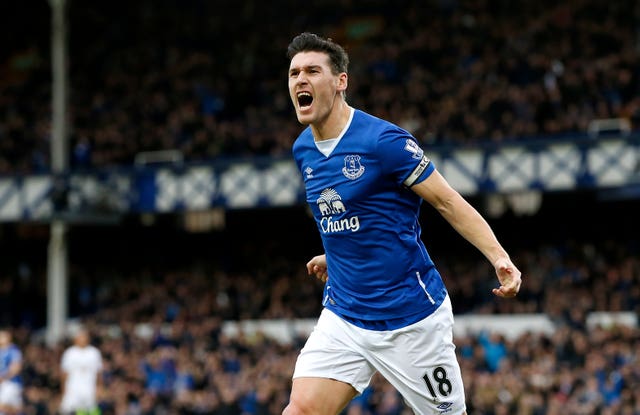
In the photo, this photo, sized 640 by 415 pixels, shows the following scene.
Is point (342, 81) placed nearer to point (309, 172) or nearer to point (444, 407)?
point (309, 172)

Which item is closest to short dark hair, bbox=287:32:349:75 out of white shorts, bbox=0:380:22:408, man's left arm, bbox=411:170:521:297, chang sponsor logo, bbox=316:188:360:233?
chang sponsor logo, bbox=316:188:360:233

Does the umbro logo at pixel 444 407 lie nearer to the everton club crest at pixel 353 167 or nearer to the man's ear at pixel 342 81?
the everton club crest at pixel 353 167

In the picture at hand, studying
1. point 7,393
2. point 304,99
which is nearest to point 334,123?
point 304,99

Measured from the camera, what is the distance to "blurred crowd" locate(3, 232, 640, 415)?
627 inches

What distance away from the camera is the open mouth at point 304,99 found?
5.42m

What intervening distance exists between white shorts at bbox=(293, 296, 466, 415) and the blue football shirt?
6 centimetres

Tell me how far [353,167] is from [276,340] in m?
16.1

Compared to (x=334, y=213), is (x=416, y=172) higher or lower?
higher

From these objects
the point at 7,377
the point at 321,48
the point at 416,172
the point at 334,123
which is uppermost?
the point at 321,48

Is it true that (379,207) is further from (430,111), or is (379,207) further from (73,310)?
(73,310)

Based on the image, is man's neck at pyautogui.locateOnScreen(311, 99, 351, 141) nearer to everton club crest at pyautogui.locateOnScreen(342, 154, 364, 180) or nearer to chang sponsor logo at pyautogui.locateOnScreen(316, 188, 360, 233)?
everton club crest at pyautogui.locateOnScreen(342, 154, 364, 180)

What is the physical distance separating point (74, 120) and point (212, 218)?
4.35m

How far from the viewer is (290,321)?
23.0m

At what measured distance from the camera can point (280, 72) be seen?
86.9 ft
